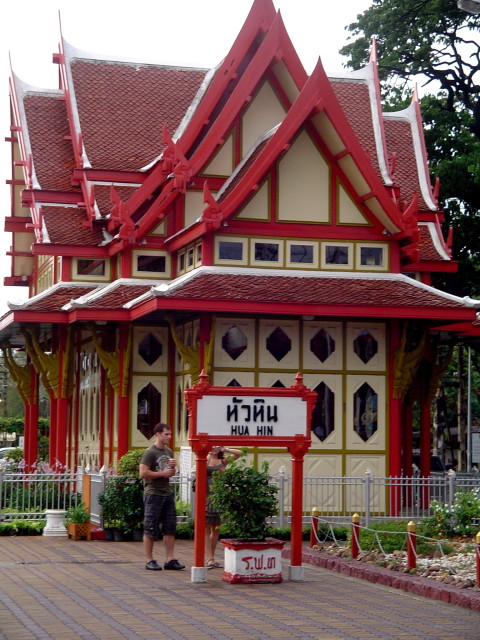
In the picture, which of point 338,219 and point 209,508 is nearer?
point 209,508

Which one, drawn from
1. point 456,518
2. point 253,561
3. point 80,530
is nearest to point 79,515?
point 80,530

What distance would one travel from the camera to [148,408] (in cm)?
2694

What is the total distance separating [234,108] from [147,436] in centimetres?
744

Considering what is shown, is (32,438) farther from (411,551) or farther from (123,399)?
(411,551)

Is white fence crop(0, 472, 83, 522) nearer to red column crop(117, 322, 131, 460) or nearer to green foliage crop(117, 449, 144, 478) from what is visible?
green foliage crop(117, 449, 144, 478)

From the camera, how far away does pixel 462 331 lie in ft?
91.2

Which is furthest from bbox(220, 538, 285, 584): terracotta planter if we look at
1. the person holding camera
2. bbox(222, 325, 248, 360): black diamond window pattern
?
bbox(222, 325, 248, 360): black diamond window pattern

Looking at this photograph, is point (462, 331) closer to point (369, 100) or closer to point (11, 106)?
point (369, 100)

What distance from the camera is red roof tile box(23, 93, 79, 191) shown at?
105 ft

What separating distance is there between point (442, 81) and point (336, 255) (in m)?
17.0

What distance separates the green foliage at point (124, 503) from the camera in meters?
20.9

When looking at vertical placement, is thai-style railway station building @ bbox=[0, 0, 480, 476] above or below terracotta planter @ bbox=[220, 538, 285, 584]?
above

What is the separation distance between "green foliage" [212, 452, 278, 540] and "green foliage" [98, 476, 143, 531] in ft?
18.7

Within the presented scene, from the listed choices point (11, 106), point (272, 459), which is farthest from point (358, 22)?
point (272, 459)
